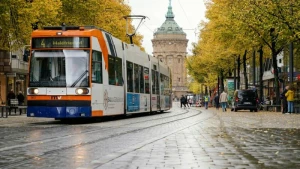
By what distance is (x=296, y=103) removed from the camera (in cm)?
3884

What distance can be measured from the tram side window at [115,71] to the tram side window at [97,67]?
48.1 inches

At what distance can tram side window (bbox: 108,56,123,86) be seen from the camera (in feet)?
75.4

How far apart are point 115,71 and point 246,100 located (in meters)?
22.6

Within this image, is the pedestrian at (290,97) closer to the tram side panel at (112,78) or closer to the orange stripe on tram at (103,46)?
the tram side panel at (112,78)

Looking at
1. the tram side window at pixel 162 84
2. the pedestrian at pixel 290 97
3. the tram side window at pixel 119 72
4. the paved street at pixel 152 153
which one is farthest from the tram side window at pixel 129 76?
the paved street at pixel 152 153

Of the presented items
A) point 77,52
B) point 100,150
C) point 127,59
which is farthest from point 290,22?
point 100,150

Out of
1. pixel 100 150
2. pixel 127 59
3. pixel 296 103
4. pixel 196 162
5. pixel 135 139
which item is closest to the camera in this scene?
pixel 196 162

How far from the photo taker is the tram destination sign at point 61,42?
20703 millimetres

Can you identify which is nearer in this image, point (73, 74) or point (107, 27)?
point (73, 74)

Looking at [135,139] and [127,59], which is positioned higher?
[127,59]

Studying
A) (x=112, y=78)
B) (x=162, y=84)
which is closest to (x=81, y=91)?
(x=112, y=78)

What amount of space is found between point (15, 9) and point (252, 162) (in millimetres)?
20105

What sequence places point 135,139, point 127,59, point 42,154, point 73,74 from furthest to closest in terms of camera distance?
point 127,59 < point 73,74 < point 135,139 < point 42,154

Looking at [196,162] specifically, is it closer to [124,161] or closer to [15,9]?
[124,161]
